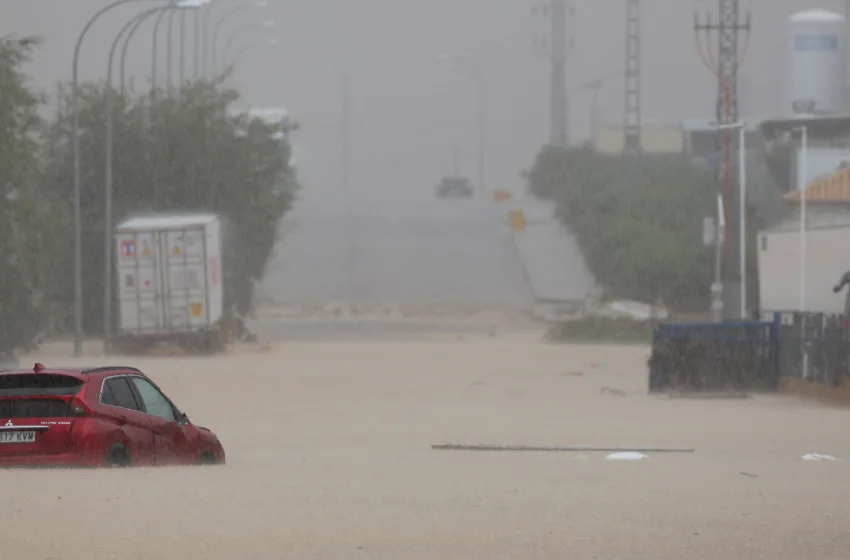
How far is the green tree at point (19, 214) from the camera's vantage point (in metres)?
36.7

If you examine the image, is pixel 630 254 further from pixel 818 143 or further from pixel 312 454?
pixel 312 454

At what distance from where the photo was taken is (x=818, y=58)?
121 m

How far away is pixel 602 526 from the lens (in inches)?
475

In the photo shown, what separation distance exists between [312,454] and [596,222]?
6283 centimetres

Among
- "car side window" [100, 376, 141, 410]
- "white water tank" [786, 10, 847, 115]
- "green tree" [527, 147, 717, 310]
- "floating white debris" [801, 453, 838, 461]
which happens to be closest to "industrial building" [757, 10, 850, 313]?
"white water tank" [786, 10, 847, 115]

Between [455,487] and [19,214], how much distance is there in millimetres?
25159

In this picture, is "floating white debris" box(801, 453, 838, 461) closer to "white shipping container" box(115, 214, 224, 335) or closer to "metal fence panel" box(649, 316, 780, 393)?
"metal fence panel" box(649, 316, 780, 393)

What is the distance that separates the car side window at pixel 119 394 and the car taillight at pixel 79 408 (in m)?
0.23

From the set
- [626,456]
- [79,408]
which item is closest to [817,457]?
[626,456]

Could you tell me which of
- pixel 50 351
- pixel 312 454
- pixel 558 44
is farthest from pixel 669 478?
pixel 558 44

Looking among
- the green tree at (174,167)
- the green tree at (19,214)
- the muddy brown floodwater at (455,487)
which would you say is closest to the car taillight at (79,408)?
the muddy brown floodwater at (455,487)

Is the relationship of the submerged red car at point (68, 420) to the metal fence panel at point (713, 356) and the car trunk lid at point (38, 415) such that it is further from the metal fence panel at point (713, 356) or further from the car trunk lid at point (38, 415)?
the metal fence panel at point (713, 356)

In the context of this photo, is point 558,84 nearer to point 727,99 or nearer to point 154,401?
point 727,99

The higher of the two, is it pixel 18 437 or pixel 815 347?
pixel 18 437
